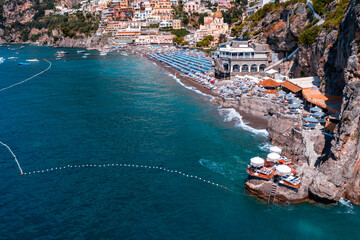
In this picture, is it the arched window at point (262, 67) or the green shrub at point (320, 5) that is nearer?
the green shrub at point (320, 5)

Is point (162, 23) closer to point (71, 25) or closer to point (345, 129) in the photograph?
point (71, 25)

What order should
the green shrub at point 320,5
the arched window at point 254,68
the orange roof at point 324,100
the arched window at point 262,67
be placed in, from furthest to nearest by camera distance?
the arched window at point 254,68
the arched window at point 262,67
the green shrub at point 320,5
the orange roof at point 324,100

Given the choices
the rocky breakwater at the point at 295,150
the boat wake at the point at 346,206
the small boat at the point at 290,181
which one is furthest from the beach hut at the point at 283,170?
the boat wake at the point at 346,206

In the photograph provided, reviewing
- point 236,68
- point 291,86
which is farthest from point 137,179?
point 236,68

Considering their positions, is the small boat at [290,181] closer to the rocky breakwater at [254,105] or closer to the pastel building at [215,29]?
the rocky breakwater at [254,105]

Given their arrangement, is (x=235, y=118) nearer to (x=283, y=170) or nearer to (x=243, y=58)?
(x=283, y=170)
